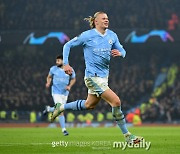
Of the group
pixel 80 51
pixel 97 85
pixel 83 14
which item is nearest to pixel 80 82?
pixel 80 51

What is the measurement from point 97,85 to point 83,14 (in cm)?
3039

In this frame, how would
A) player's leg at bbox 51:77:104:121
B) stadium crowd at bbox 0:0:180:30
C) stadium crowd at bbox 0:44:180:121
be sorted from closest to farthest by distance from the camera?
player's leg at bbox 51:77:104:121 < stadium crowd at bbox 0:44:180:121 < stadium crowd at bbox 0:0:180:30

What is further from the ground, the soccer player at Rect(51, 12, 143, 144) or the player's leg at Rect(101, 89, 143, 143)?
the soccer player at Rect(51, 12, 143, 144)

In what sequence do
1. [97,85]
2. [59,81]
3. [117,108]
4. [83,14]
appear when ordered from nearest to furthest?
1. [117,108]
2. [97,85]
3. [59,81]
4. [83,14]

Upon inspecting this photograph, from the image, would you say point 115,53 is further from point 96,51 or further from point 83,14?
point 83,14

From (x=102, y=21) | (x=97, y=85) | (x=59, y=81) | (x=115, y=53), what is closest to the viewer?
(x=115, y=53)

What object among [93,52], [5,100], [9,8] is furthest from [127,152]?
[9,8]

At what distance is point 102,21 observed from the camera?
36.2 feet

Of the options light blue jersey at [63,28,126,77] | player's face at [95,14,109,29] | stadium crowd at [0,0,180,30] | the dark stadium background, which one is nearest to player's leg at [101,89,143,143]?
light blue jersey at [63,28,126,77]

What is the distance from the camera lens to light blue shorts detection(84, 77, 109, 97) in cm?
1089

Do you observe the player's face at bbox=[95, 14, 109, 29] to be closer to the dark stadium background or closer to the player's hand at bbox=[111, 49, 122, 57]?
the player's hand at bbox=[111, 49, 122, 57]

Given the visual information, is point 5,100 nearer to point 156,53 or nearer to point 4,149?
point 156,53

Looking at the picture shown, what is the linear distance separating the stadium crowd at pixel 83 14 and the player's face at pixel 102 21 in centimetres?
2868

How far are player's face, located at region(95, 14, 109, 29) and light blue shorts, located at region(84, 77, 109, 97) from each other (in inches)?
39.9
